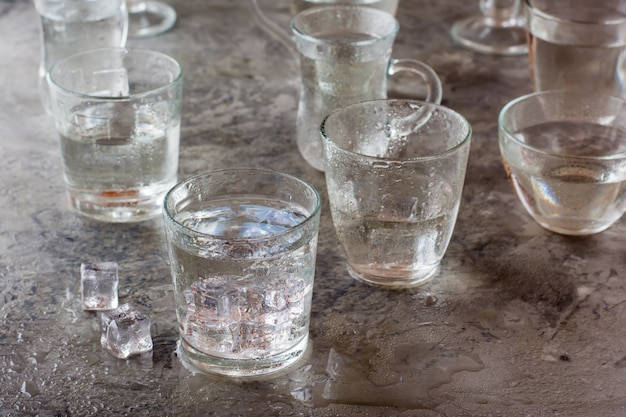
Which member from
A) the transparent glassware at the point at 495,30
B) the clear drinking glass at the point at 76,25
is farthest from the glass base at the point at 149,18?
the transparent glassware at the point at 495,30

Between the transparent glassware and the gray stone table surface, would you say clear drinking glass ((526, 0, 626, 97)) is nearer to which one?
the gray stone table surface

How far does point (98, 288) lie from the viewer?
89 centimetres

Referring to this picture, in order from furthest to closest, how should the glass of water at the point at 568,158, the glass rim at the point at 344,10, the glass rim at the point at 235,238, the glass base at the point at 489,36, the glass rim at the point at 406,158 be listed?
the glass base at the point at 489,36 → the glass rim at the point at 344,10 → the glass of water at the point at 568,158 → the glass rim at the point at 406,158 → the glass rim at the point at 235,238

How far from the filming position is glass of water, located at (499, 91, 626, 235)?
967 mm

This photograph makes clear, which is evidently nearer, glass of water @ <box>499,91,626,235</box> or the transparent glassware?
glass of water @ <box>499,91,626,235</box>

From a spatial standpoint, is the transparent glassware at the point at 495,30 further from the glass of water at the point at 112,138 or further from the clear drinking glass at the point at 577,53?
the glass of water at the point at 112,138

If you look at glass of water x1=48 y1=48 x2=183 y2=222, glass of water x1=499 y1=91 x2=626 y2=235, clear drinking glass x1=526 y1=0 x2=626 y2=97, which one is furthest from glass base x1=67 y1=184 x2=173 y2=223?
clear drinking glass x1=526 y1=0 x2=626 y2=97

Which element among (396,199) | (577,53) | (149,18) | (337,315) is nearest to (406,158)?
(396,199)

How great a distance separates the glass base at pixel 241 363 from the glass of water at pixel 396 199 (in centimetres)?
13

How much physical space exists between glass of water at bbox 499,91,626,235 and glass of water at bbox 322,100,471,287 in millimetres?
100

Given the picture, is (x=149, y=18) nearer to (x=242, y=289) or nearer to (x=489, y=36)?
(x=489, y=36)

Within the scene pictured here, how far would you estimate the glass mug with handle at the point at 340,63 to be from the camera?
1057 millimetres

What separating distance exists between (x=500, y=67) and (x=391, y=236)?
0.59 m

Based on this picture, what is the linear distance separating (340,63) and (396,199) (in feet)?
0.75
